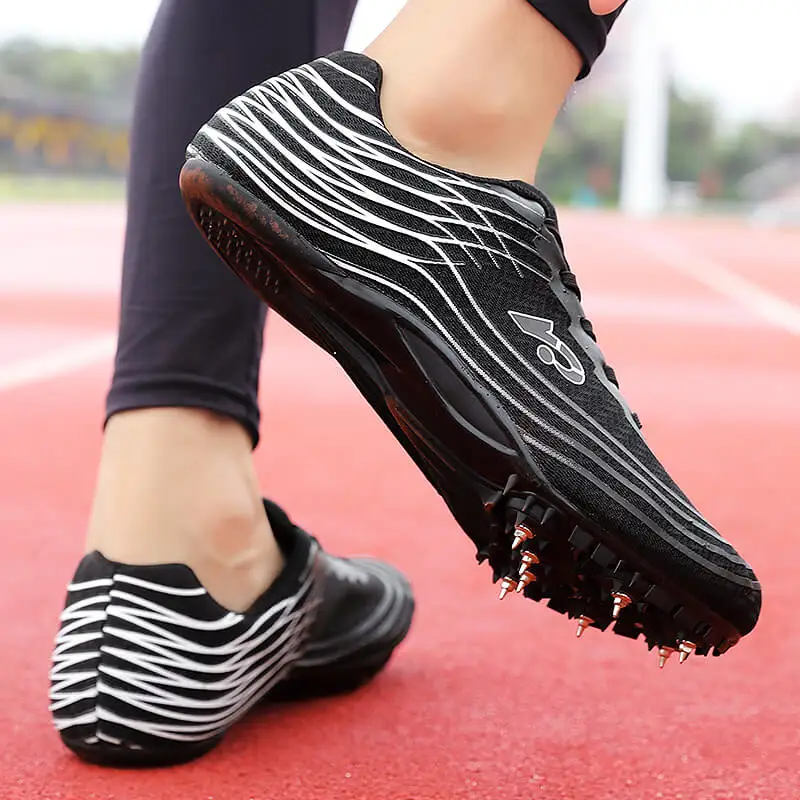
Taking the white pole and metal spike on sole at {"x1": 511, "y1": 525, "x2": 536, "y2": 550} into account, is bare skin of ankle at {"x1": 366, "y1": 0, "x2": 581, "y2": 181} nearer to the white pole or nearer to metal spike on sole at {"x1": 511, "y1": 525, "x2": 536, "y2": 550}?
metal spike on sole at {"x1": 511, "y1": 525, "x2": 536, "y2": 550}

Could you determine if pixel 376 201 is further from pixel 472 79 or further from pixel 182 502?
pixel 182 502

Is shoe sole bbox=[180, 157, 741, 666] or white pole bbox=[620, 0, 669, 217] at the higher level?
shoe sole bbox=[180, 157, 741, 666]

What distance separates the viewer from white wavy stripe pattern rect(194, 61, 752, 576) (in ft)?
2.38

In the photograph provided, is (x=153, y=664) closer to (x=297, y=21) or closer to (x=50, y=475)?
(x=297, y=21)

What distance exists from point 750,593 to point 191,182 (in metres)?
0.41

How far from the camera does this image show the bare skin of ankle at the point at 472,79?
0.76 metres

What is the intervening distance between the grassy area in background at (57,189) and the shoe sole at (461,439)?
22.1 meters

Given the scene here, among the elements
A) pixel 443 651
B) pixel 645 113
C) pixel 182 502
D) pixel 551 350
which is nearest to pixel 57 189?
pixel 645 113

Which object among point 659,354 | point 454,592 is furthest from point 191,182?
point 659,354

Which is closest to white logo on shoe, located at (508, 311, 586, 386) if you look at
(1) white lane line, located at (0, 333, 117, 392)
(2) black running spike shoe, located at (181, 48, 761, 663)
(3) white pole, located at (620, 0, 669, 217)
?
(2) black running spike shoe, located at (181, 48, 761, 663)

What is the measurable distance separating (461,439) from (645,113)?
21.3m

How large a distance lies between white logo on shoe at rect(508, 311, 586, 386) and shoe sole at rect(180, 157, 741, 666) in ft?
0.17

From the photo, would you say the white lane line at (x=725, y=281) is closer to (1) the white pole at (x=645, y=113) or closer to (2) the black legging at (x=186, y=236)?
(2) the black legging at (x=186, y=236)

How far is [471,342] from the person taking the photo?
28.8 inches
